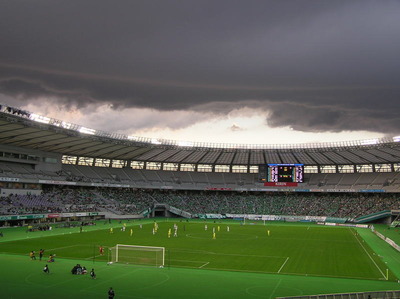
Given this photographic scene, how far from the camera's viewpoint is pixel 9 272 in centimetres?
2866

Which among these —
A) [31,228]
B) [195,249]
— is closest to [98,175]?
[31,228]

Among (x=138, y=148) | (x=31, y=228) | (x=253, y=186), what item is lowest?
(x=31, y=228)

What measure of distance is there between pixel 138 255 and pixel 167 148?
56.6 meters

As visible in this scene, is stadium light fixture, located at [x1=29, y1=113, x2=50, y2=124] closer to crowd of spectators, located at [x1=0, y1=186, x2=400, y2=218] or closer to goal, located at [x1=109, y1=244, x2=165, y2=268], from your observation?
crowd of spectators, located at [x1=0, y1=186, x2=400, y2=218]

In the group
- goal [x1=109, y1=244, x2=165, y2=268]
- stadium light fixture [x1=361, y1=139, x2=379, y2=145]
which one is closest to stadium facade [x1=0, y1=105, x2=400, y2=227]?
stadium light fixture [x1=361, y1=139, x2=379, y2=145]

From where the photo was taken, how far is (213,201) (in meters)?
101

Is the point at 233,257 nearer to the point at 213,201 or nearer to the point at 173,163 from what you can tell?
the point at 213,201

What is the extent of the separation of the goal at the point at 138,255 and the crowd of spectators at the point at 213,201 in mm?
39699

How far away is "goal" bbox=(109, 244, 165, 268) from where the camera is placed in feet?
110

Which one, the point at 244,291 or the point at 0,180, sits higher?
the point at 0,180

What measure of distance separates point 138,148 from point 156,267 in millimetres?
58564

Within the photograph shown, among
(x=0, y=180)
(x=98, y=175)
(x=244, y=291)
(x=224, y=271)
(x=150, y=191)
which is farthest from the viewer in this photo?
(x=150, y=191)

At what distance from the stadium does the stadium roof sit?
11.7 inches

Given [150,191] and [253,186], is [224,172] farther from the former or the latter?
[150,191]
